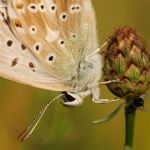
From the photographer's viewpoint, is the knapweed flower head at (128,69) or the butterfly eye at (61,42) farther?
the butterfly eye at (61,42)

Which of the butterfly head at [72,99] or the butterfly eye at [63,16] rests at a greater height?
the butterfly eye at [63,16]

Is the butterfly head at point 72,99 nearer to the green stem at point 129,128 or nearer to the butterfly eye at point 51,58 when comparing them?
the butterfly eye at point 51,58

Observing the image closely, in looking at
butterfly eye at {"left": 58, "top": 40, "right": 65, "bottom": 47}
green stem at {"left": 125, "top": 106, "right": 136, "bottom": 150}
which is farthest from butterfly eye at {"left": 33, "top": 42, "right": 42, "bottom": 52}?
green stem at {"left": 125, "top": 106, "right": 136, "bottom": 150}

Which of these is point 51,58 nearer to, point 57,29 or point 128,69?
point 57,29

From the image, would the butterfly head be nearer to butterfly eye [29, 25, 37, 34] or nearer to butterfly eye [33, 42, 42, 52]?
butterfly eye [33, 42, 42, 52]

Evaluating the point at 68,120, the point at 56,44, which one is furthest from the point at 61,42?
the point at 68,120

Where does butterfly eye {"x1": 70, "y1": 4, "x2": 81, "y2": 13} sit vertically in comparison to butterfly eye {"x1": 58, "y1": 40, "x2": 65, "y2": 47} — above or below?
above

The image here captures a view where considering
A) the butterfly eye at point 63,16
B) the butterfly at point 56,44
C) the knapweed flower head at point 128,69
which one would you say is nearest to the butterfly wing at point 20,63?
the butterfly at point 56,44

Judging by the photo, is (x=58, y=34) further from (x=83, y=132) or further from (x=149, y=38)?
(x=149, y=38)
